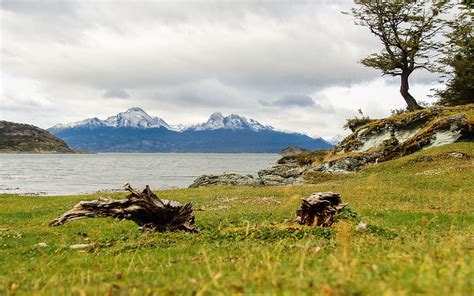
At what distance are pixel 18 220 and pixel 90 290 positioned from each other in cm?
2788

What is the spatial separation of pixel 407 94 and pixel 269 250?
70.6 m

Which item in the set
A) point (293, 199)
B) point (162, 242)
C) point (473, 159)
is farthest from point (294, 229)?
point (473, 159)

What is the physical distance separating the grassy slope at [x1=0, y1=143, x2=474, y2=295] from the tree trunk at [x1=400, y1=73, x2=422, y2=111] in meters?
31.5

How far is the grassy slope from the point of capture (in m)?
5.72

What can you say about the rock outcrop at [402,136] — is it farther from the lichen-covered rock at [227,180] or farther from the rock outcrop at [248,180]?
the lichen-covered rock at [227,180]

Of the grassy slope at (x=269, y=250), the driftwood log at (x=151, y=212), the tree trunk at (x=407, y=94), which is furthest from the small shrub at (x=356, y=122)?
the driftwood log at (x=151, y=212)

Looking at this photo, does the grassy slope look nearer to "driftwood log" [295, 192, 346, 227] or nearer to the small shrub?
"driftwood log" [295, 192, 346, 227]

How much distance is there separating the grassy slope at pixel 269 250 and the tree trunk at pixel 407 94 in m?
31.5

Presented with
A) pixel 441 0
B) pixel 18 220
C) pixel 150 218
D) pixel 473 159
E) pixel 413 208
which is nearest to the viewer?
pixel 150 218

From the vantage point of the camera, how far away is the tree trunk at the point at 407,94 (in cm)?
7316

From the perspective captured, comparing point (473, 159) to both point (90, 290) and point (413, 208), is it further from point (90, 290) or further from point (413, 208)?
point (90, 290)

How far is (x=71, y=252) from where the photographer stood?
15789 millimetres

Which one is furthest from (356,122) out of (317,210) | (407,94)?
(317,210)

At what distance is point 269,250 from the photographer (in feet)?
37.7
